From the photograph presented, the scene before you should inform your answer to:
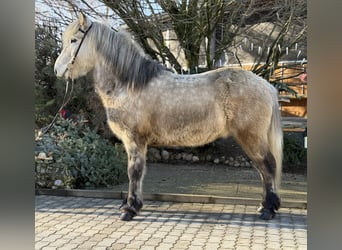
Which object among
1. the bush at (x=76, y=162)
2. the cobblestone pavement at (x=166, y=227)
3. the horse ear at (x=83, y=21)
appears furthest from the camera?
the bush at (x=76, y=162)

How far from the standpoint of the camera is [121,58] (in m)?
4.36

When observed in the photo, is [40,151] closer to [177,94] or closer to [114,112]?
[114,112]

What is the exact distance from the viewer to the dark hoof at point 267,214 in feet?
14.2

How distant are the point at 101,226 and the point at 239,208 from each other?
5.98ft

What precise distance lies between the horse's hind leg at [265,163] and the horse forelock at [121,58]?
1325 millimetres

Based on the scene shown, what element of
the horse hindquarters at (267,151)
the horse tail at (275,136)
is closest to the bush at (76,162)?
the horse hindquarters at (267,151)

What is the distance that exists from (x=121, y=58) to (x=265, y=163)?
2.03 meters

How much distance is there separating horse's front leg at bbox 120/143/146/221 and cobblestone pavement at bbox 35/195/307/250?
11 cm

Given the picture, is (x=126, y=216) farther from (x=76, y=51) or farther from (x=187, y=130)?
(x=76, y=51)

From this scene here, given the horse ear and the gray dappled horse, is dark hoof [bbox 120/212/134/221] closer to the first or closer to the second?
the gray dappled horse

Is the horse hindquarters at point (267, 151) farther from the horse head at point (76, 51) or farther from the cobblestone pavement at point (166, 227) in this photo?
the horse head at point (76, 51)
